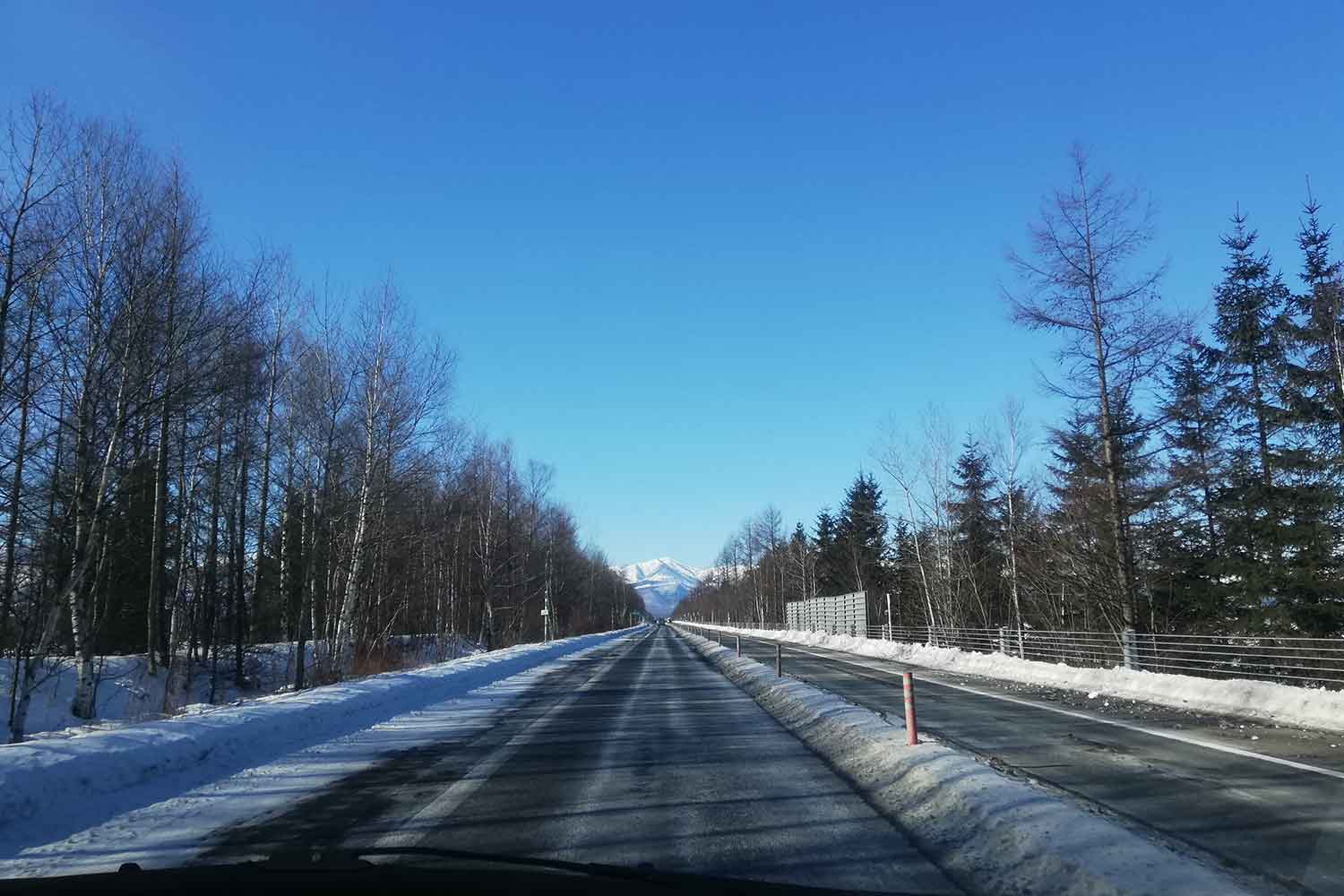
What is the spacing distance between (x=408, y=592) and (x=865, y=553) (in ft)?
158

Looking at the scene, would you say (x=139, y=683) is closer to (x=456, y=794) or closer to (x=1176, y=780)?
(x=456, y=794)

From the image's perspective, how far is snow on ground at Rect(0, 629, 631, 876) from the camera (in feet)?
21.4

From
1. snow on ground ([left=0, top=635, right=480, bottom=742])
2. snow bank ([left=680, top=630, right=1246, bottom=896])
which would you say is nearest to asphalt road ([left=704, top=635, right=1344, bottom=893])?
snow bank ([left=680, top=630, right=1246, bottom=896])

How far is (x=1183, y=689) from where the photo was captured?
53.4 feet

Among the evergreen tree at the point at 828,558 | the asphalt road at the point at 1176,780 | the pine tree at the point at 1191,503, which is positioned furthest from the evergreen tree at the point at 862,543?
the asphalt road at the point at 1176,780

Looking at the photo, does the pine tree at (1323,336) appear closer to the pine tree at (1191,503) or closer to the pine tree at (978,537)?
the pine tree at (1191,503)

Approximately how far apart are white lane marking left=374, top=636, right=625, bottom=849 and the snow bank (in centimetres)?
396

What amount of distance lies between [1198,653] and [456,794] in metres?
17.8

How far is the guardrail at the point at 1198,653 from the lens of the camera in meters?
16.3

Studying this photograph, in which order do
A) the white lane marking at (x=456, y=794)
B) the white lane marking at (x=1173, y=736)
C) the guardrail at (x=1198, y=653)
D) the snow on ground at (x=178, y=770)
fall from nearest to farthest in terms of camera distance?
the white lane marking at (x=456, y=794) < the snow on ground at (x=178, y=770) < the white lane marking at (x=1173, y=736) < the guardrail at (x=1198, y=653)

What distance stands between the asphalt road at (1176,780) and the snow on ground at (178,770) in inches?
307

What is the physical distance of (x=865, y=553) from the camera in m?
78.1

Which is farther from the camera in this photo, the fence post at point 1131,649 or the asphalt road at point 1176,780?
the fence post at point 1131,649

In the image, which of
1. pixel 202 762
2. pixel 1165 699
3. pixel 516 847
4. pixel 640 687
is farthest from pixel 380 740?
pixel 1165 699
